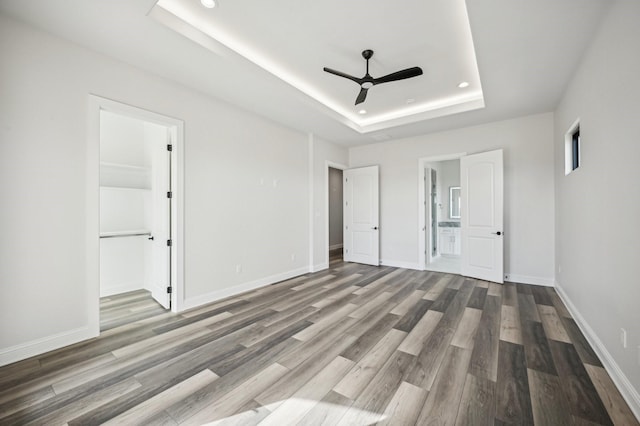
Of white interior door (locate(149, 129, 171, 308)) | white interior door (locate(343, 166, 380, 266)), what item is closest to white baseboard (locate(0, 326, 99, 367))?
white interior door (locate(149, 129, 171, 308))

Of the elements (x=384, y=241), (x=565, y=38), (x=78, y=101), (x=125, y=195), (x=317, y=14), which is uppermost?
(x=317, y=14)

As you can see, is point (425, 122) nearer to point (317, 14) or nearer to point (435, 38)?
point (435, 38)

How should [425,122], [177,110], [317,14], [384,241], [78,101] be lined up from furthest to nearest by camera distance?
[384,241]
[425,122]
[177,110]
[78,101]
[317,14]

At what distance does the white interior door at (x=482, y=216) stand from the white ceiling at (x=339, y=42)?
1.02m

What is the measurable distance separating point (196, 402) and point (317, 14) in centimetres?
331

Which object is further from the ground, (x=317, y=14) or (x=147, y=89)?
(x=317, y=14)

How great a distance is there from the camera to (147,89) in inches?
119

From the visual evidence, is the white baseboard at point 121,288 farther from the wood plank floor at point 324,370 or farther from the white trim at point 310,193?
Result: the white trim at point 310,193

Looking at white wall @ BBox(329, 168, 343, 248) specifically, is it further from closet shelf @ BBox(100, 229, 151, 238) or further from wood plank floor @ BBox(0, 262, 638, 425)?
closet shelf @ BBox(100, 229, 151, 238)

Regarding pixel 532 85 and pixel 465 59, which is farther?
pixel 532 85

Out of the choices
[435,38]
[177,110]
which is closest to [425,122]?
[435,38]

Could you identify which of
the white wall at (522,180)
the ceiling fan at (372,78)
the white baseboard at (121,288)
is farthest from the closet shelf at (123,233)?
the white wall at (522,180)

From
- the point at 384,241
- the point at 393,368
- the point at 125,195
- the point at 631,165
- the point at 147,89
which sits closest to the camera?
the point at 631,165

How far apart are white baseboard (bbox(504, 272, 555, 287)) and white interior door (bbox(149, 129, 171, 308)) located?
5.53 metres
